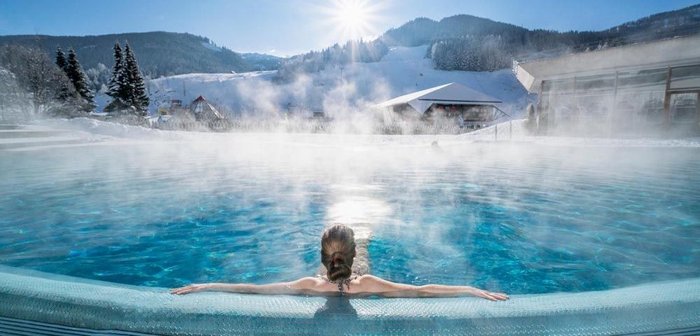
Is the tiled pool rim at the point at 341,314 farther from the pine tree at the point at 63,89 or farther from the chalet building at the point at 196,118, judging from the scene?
the pine tree at the point at 63,89

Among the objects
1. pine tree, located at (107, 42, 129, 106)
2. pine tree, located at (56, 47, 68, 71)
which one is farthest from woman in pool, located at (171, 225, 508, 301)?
pine tree, located at (56, 47, 68, 71)

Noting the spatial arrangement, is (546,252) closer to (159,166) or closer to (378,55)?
(159,166)

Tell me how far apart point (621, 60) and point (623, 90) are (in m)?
1.35

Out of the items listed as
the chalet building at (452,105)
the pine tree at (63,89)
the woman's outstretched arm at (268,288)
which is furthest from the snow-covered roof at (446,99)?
the woman's outstretched arm at (268,288)

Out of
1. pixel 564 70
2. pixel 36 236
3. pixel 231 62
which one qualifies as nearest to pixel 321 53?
pixel 231 62

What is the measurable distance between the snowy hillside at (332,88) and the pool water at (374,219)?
51.5 meters

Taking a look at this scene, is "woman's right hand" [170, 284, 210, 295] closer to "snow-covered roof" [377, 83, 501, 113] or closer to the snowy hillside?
"snow-covered roof" [377, 83, 501, 113]

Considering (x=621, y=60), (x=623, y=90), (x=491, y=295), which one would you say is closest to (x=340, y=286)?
(x=491, y=295)

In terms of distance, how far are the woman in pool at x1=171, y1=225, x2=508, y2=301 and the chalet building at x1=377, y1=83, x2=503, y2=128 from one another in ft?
84.2

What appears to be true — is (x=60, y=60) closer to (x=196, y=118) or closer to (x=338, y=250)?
(x=196, y=118)

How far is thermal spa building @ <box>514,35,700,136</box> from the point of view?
1400cm

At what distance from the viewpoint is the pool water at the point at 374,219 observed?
12.2ft

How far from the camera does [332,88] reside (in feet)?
240

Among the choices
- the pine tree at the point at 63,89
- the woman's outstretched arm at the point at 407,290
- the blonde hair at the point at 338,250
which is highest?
the pine tree at the point at 63,89
